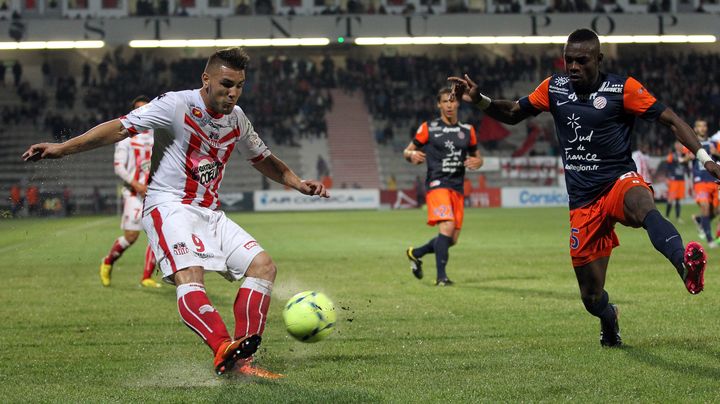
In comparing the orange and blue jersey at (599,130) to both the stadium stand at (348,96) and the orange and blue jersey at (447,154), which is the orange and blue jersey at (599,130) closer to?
the orange and blue jersey at (447,154)

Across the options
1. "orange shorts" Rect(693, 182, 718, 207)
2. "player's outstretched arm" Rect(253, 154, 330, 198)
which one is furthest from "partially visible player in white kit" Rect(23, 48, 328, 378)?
"orange shorts" Rect(693, 182, 718, 207)

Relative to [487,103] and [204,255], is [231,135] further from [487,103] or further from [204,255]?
[487,103]

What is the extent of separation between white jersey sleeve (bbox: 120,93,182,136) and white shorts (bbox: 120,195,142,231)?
6.76 m

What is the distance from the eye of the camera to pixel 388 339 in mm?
7461

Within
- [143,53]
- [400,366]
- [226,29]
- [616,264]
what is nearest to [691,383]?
[400,366]

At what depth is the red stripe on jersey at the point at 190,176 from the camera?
19.6ft

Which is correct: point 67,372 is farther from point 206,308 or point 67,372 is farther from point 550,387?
point 550,387

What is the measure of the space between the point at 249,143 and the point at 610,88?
2.58 metres

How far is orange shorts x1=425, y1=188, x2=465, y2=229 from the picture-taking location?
12.2 m

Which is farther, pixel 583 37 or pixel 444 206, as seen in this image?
pixel 444 206

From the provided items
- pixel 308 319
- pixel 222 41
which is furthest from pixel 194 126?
pixel 222 41

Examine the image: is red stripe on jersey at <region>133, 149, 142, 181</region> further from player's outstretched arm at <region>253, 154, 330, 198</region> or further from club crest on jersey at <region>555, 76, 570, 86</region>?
club crest on jersey at <region>555, 76, 570, 86</region>

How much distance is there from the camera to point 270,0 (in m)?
44.2

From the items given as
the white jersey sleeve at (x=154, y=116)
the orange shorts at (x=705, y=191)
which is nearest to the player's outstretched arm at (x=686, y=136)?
the white jersey sleeve at (x=154, y=116)
